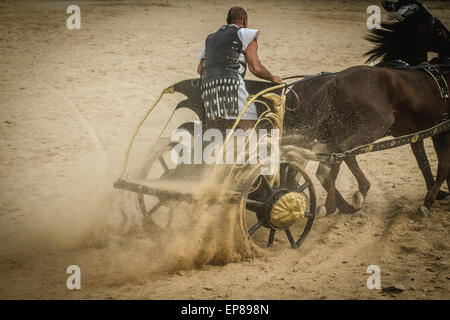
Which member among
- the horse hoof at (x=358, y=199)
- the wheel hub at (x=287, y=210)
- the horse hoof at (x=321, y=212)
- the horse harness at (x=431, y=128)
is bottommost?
the horse hoof at (x=321, y=212)

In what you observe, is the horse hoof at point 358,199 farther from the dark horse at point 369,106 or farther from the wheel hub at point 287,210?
the wheel hub at point 287,210

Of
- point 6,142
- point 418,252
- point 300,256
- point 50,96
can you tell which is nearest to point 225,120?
point 300,256

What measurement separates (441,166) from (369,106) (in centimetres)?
122

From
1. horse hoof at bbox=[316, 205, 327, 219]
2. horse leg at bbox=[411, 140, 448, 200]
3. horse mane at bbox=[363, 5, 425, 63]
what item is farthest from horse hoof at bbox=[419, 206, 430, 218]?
horse mane at bbox=[363, 5, 425, 63]

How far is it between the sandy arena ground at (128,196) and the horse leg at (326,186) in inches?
5.2

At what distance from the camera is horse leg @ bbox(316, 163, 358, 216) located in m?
Result: 5.01

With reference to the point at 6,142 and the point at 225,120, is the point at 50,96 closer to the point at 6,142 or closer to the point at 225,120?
the point at 6,142

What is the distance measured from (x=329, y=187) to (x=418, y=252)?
1070mm

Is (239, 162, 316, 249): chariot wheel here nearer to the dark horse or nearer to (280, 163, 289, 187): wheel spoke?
(280, 163, 289, 187): wheel spoke

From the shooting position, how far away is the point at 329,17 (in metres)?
13.9

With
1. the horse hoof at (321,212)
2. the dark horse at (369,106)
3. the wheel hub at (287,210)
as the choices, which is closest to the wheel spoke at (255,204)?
the wheel hub at (287,210)

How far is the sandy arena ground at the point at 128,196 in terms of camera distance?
3.76 metres

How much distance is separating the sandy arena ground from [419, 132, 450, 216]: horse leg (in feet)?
0.57
